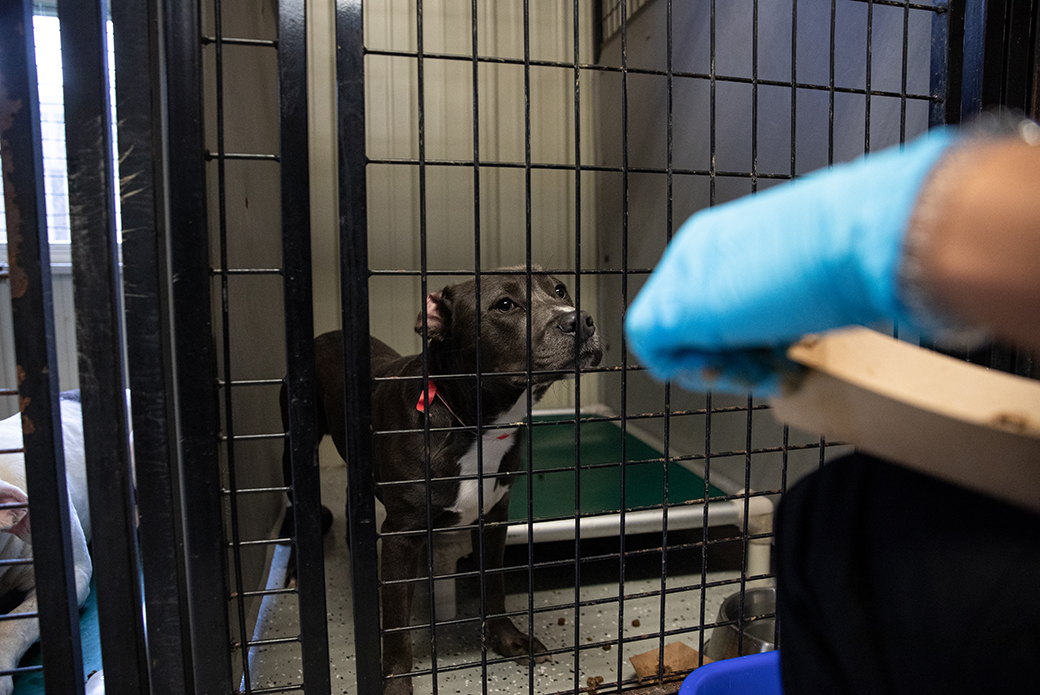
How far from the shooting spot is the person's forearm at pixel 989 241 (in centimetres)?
35

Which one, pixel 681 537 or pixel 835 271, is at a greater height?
pixel 835 271

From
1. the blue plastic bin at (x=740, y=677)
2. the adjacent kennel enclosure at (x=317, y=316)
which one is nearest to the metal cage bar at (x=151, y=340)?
the adjacent kennel enclosure at (x=317, y=316)

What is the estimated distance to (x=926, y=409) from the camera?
45 centimetres

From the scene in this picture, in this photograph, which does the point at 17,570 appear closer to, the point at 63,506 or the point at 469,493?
the point at 63,506

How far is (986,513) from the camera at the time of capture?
48 cm

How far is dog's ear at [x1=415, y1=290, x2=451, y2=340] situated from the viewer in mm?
1694

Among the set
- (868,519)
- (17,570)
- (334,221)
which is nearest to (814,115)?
(868,519)

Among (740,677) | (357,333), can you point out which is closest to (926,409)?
(357,333)

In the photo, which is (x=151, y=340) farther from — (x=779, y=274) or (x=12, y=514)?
(x=779, y=274)

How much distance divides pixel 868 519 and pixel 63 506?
1.32 meters

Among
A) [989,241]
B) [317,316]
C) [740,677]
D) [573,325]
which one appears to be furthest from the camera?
[317,316]

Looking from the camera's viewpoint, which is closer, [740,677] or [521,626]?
[740,677]

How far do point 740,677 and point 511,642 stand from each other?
2.45 feet

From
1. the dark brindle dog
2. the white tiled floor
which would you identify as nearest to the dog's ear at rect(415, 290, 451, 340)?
the dark brindle dog
